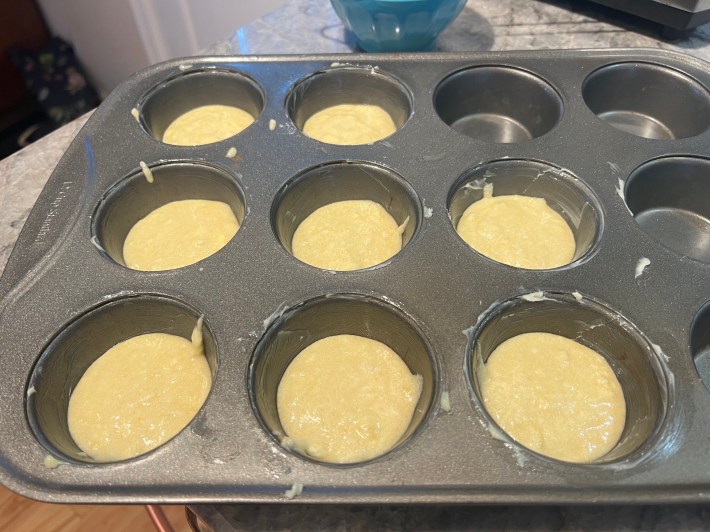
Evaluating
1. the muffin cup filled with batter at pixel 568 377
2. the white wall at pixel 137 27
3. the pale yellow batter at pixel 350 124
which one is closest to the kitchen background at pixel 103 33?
the white wall at pixel 137 27

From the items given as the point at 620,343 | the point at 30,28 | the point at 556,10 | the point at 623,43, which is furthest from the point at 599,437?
the point at 30,28

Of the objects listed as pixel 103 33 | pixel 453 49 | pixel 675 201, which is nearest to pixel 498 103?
pixel 453 49

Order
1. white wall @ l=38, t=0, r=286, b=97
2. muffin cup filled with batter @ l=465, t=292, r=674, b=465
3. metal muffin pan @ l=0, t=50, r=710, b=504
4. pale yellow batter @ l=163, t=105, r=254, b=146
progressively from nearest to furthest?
metal muffin pan @ l=0, t=50, r=710, b=504
muffin cup filled with batter @ l=465, t=292, r=674, b=465
pale yellow batter @ l=163, t=105, r=254, b=146
white wall @ l=38, t=0, r=286, b=97

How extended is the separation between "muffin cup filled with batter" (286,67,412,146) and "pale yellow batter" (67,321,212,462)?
0.96 m

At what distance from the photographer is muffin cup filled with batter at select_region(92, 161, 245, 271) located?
1.69m

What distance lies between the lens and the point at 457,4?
1979mm

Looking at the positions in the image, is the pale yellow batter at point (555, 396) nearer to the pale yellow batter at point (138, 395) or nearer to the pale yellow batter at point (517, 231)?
the pale yellow batter at point (517, 231)

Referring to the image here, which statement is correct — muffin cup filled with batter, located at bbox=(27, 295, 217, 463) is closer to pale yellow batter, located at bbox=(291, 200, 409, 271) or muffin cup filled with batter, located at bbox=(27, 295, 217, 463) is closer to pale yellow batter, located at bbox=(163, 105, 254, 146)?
pale yellow batter, located at bbox=(291, 200, 409, 271)

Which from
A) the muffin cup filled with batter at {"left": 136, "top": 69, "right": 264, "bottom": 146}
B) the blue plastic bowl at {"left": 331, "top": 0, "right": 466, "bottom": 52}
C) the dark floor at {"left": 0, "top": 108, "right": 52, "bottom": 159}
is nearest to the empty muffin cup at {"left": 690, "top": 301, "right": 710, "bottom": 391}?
the blue plastic bowl at {"left": 331, "top": 0, "right": 466, "bottom": 52}

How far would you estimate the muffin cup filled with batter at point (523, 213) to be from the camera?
168 cm

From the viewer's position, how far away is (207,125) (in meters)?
2.07

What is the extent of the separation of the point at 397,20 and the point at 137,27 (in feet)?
6.98

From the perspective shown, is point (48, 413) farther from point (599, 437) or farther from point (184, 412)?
point (599, 437)

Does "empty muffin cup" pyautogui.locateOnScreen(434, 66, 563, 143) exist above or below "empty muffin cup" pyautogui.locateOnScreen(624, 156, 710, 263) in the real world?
above
